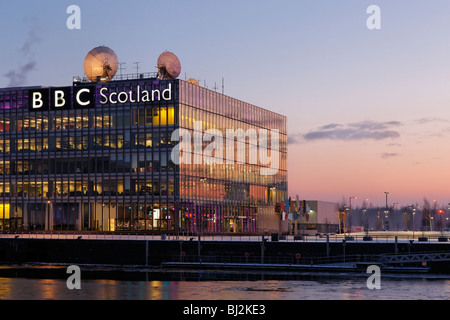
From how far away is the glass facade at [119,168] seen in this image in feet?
454

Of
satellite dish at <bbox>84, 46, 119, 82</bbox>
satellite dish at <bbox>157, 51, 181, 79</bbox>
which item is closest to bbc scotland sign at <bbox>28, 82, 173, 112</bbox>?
satellite dish at <bbox>84, 46, 119, 82</bbox>

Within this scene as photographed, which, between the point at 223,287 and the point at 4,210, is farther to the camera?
the point at 4,210

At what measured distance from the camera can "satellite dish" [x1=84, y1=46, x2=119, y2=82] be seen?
143 m

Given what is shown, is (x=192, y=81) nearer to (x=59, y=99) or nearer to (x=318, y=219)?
(x=59, y=99)

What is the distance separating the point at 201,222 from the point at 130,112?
24.2 metres

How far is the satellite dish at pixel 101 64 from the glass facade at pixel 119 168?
9.60ft

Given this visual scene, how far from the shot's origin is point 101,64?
470ft

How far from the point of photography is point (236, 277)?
259 ft

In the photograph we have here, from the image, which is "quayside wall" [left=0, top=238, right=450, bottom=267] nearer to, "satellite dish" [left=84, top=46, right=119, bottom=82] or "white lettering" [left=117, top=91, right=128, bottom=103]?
"white lettering" [left=117, top=91, right=128, bottom=103]

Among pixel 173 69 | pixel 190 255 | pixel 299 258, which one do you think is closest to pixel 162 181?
pixel 173 69

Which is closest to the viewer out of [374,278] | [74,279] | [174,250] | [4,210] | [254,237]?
[374,278]

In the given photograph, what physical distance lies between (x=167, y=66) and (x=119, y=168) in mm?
20897

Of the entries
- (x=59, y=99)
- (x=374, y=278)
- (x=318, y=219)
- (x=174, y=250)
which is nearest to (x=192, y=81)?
(x=59, y=99)
